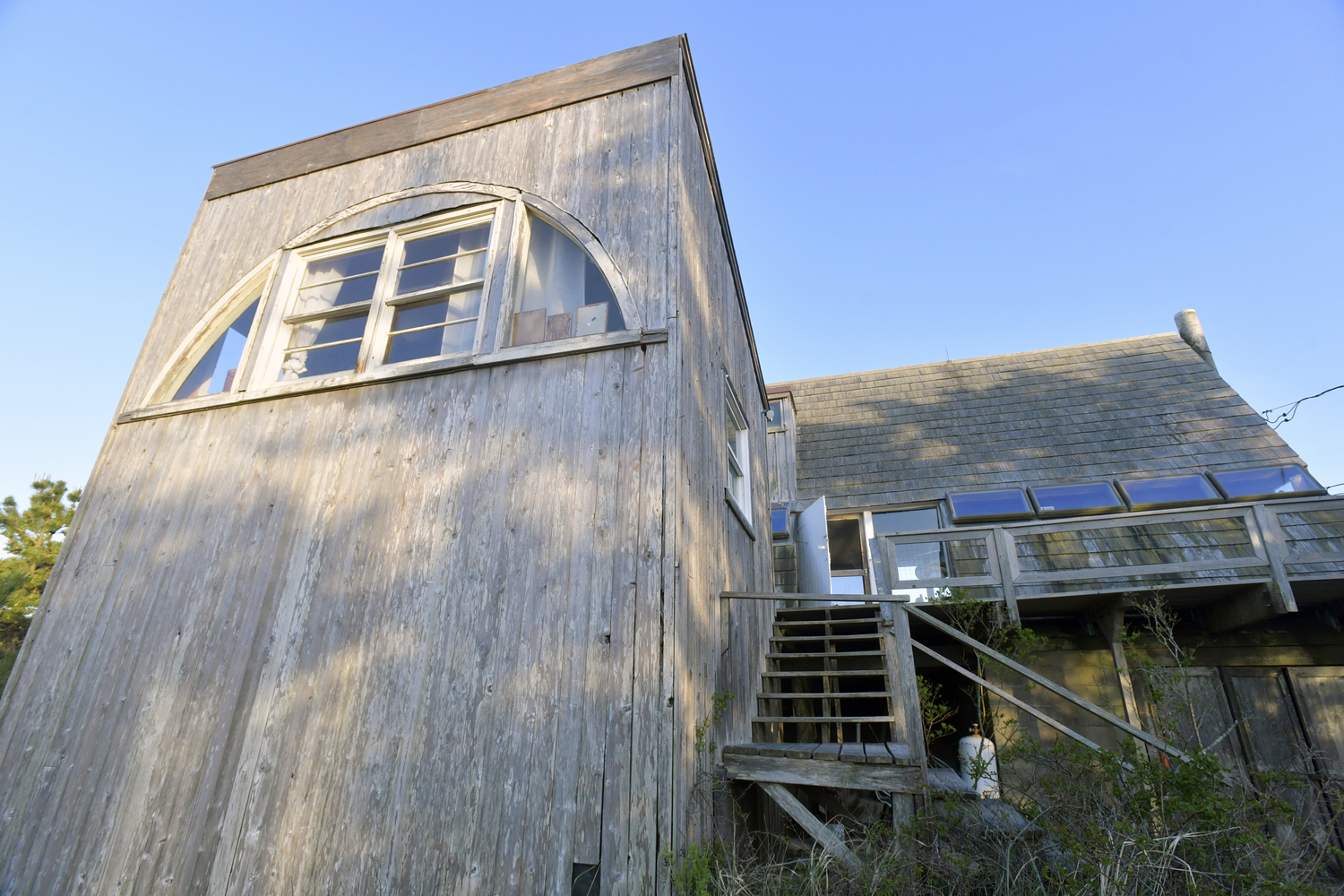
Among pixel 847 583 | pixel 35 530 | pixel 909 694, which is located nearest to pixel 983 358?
pixel 847 583

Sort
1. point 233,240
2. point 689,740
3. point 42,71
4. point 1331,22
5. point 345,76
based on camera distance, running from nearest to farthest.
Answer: point 689,740
point 1331,22
point 233,240
point 42,71
point 345,76

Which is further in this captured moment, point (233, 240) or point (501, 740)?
point (233, 240)

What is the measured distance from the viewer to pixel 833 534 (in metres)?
11.0

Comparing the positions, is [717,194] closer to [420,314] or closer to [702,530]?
[420,314]

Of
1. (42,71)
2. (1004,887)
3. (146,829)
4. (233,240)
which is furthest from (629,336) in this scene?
(42,71)

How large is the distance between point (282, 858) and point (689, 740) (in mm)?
2197

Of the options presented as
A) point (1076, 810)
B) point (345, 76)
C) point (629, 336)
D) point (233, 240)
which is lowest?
point (1076, 810)

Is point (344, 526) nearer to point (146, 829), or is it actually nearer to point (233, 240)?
point (146, 829)

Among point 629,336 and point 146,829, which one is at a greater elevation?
point 629,336

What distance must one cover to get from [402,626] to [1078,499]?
400 inches

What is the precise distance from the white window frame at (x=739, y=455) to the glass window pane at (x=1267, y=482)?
25.6 ft

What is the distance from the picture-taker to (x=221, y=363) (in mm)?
4961

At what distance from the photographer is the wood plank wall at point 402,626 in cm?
278

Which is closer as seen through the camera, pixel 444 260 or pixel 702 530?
pixel 702 530
